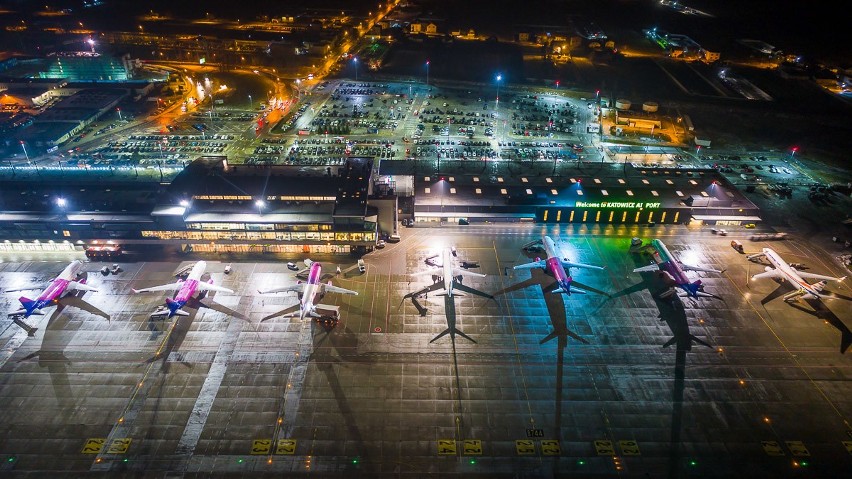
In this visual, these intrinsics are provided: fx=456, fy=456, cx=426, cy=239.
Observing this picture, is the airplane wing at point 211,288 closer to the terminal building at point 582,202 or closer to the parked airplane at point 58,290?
the parked airplane at point 58,290

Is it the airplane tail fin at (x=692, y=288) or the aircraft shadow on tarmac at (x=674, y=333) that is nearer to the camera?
the aircraft shadow on tarmac at (x=674, y=333)

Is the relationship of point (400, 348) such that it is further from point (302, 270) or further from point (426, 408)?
point (302, 270)

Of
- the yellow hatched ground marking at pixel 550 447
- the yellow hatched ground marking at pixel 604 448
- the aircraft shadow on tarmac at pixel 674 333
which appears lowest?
the yellow hatched ground marking at pixel 550 447

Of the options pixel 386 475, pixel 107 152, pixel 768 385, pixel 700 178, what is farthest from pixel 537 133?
pixel 107 152

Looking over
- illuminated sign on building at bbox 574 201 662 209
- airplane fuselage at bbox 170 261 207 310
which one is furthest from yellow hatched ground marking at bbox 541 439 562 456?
airplane fuselage at bbox 170 261 207 310

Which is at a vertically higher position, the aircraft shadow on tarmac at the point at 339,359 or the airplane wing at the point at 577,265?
the airplane wing at the point at 577,265

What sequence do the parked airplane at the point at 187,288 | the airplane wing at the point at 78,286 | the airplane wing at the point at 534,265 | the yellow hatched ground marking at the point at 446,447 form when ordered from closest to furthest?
the yellow hatched ground marking at the point at 446,447
the parked airplane at the point at 187,288
the airplane wing at the point at 78,286
the airplane wing at the point at 534,265

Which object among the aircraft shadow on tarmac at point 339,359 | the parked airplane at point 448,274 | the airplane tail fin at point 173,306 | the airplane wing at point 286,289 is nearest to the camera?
the aircraft shadow on tarmac at point 339,359

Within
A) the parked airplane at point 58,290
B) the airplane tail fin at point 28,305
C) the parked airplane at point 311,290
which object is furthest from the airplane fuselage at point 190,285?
the airplane tail fin at point 28,305
